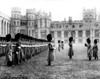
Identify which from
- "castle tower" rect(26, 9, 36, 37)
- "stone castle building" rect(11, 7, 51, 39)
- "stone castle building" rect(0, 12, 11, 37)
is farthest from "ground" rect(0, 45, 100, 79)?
"castle tower" rect(26, 9, 36, 37)

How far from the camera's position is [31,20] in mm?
88188

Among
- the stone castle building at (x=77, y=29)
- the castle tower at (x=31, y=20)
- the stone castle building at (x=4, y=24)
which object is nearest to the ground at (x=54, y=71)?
the stone castle building at (x=4, y=24)

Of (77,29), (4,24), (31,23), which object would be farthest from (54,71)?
(31,23)

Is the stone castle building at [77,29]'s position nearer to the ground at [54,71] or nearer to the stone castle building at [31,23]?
the stone castle building at [31,23]

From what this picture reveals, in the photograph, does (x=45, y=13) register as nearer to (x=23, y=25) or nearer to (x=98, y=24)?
(x=23, y=25)

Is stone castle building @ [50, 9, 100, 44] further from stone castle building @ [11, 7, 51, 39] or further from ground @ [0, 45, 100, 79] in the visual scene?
ground @ [0, 45, 100, 79]

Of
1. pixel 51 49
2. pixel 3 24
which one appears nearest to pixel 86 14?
pixel 3 24

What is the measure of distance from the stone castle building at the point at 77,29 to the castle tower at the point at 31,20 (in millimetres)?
7585

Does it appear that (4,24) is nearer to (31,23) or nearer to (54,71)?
(31,23)

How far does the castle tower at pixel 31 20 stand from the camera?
279 feet

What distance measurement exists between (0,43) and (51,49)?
944cm

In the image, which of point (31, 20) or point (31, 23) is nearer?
point (31, 23)

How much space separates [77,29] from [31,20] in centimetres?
1939

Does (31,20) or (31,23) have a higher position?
(31,20)
